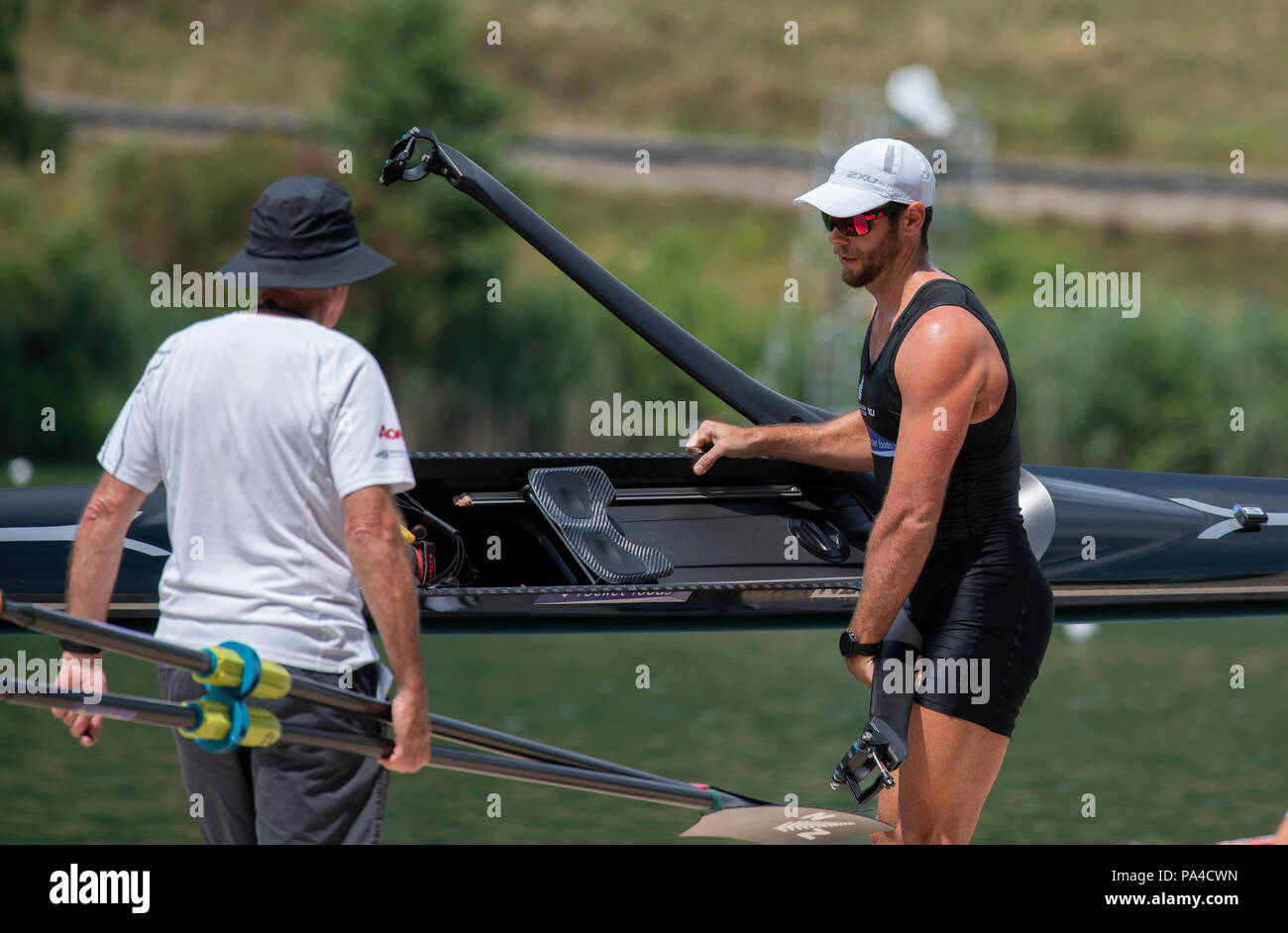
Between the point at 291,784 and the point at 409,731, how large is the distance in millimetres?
240

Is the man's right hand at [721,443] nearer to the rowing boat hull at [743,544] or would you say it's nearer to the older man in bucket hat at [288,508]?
the rowing boat hull at [743,544]

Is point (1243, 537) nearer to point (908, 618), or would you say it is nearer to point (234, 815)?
point (908, 618)

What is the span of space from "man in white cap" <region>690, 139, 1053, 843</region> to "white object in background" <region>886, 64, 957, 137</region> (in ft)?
49.1

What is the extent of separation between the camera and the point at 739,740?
28.6 feet

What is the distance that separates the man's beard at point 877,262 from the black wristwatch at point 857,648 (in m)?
0.85

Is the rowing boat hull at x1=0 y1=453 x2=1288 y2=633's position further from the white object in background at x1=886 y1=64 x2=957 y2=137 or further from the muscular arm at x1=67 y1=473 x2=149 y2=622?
the white object in background at x1=886 y1=64 x2=957 y2=137

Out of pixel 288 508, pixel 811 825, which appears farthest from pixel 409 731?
pixel 811 825

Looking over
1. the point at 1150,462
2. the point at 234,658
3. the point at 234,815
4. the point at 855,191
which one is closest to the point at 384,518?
the point at 234,658

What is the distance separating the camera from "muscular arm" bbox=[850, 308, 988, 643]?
3.42 metres

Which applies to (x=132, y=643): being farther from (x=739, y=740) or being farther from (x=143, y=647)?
(x=739, y=740)

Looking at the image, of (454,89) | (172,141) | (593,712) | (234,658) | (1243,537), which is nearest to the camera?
(234,658)

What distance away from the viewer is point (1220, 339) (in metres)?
17.5

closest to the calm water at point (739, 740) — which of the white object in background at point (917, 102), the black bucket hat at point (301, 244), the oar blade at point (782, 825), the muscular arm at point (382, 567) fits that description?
the oar blade at point (782, 825)

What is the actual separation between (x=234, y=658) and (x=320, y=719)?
220 millimetres
